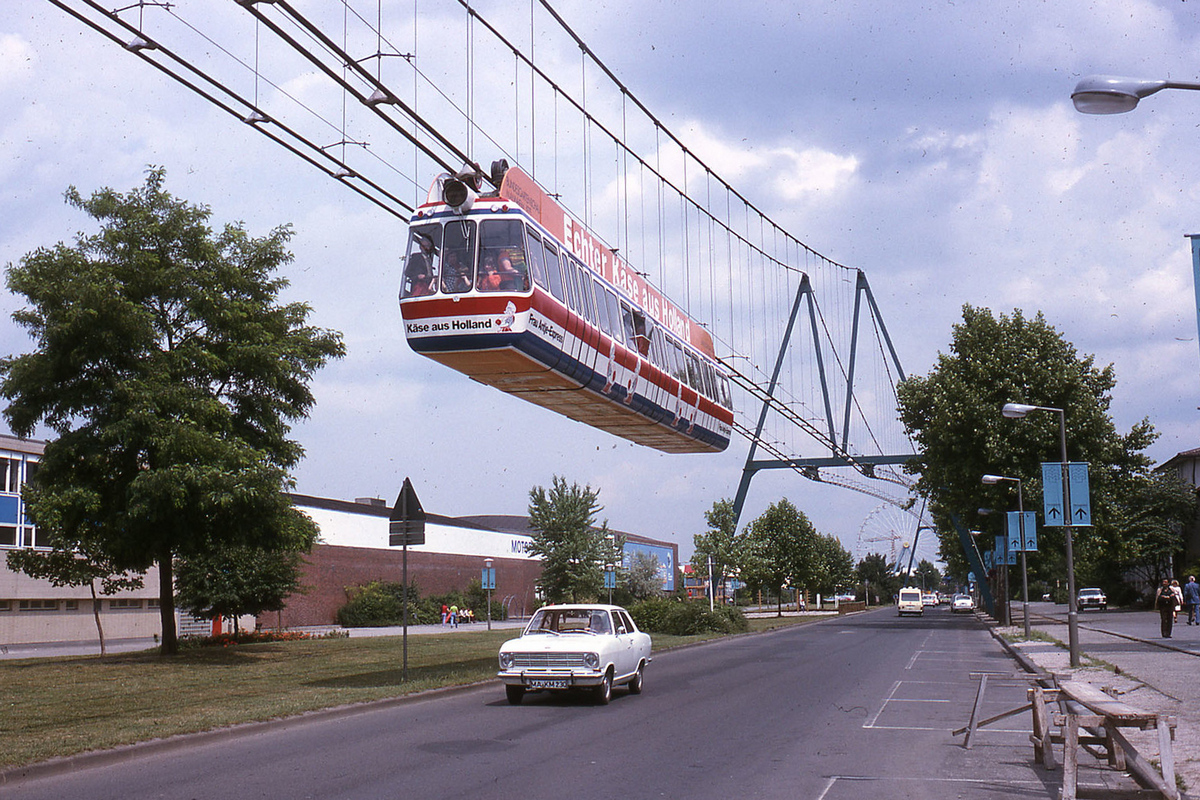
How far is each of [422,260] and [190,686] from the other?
9304mm

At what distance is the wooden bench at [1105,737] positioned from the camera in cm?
845

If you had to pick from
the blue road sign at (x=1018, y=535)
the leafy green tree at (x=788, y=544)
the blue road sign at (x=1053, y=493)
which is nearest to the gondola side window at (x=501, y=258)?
the blue road sign at (x=1053, y=493)

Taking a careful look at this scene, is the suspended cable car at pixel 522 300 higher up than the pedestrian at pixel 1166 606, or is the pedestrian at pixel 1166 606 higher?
the suspended cable car at pixel 522 300

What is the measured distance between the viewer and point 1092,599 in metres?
81.4

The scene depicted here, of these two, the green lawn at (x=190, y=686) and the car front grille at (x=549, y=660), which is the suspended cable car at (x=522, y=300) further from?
the green lawn at (x=190, y=686)

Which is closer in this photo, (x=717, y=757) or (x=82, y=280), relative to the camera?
(x=717, y=757)

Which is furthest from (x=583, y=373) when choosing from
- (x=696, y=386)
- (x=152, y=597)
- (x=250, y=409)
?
(x=152, y=597)

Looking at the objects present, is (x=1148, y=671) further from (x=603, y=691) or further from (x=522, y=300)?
(x=522, y=300)

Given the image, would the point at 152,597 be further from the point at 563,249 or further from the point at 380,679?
the point at 563,249

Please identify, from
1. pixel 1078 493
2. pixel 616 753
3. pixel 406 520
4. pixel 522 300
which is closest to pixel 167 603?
pixel 406 520

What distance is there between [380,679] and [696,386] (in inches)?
479

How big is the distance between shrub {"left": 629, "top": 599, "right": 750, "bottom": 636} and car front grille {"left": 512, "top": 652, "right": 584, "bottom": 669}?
27.8 meters

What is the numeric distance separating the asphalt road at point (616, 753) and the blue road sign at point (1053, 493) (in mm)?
5374

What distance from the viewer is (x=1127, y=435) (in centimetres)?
4844
